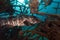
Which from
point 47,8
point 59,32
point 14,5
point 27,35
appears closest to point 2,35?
point 27,35

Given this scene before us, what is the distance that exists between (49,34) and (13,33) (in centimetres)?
38

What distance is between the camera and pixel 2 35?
1.37 metres

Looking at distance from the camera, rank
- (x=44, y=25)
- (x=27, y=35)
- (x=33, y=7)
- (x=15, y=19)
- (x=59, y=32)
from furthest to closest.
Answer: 1. (x=33, y=7)
2. (x=15, y=19)
3. (x=27, y=35)
4. (x=44, y=25)
5. (x=59, y=32)

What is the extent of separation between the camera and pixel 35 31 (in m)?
1.17

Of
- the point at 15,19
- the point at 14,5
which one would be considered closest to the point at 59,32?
the point at 15,19

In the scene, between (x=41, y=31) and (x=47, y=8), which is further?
(x=47, y=8)

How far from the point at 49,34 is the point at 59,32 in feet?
0.32

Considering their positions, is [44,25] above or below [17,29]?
above

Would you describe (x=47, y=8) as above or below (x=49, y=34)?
below

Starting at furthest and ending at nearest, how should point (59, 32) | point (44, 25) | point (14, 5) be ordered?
point (14, 5), point (44, 25), point (59, 32)

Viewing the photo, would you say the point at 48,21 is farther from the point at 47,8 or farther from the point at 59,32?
the point at 47,8

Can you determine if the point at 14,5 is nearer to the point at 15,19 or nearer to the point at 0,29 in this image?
the point at 15,19

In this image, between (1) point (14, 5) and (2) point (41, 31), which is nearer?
(2) point (41, 31)

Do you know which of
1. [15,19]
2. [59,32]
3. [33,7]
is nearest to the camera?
[59,32]
